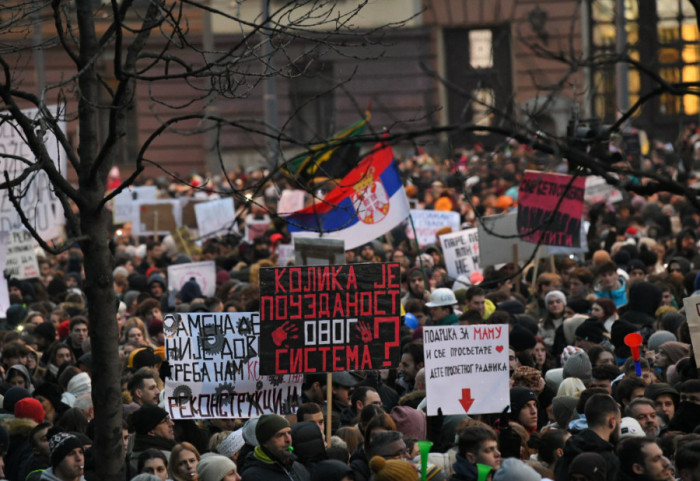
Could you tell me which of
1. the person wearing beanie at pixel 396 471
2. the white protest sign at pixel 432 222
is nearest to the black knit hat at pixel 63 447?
the person wearing beanie at pixel 396 471

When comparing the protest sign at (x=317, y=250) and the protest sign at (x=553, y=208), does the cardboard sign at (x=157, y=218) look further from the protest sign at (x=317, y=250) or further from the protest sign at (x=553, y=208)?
the protest sign at (x=317, y=250)

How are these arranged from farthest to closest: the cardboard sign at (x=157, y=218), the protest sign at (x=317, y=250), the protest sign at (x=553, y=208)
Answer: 1. the cardboard sign at (x=157, y=218)
2. the protest sign at (x=553, y=208)
3. the protest sign at (x=317, y=250)

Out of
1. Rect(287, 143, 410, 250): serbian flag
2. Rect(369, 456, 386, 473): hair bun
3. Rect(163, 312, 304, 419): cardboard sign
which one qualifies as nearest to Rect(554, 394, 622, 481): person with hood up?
Rect(369, 456, 386, 473): hair bun

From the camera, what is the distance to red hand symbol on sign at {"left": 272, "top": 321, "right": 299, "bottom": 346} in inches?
341

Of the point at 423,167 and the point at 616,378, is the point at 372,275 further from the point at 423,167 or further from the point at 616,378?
the point at 423,167

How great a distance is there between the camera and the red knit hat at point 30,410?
8539 millimetres

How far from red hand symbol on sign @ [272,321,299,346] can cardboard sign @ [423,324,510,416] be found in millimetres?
801

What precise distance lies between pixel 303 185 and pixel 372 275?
8.01 ft

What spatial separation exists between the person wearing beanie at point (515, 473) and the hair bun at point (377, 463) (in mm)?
607

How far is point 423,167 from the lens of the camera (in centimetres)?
2947

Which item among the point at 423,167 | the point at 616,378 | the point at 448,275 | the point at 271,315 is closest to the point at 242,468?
the point at 271,315

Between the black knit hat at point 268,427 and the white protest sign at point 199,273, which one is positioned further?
the white protest sign at point 199,273

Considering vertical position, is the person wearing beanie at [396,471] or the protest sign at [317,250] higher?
the protest sign at [317,250]

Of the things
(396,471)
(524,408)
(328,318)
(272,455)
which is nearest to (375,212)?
(328,318)
